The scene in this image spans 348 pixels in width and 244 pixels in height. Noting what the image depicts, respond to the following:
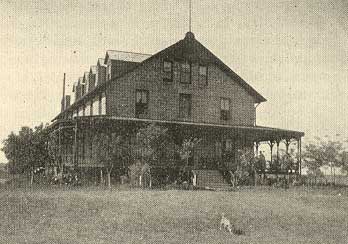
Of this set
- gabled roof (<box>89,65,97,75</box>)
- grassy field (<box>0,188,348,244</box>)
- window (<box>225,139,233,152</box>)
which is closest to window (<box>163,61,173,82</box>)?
window (<box>225,139,233,152</box>)

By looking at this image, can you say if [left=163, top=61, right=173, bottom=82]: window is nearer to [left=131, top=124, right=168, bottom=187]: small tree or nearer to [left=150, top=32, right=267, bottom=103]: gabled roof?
[left=150, top=32, right=267, bottom=103]: gabled roof

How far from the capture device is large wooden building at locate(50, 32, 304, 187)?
25.4 meters

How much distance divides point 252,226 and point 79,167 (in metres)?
12.0

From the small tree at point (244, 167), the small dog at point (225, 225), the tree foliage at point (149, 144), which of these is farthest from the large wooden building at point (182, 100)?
the small dog at point (225, 225)

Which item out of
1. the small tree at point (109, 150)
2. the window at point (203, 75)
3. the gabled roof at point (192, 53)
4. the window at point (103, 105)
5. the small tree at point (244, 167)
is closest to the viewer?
the small tree at point (109, 150)

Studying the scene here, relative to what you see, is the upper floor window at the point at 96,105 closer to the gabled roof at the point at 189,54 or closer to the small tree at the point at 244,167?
the gabled roof at the point at 189,54

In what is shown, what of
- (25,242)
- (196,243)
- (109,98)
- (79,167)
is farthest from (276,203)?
(109,98)

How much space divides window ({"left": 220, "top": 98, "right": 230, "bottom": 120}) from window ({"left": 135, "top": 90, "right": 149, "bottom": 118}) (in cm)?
525

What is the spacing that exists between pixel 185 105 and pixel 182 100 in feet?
1.21

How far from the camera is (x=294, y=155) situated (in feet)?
86.6

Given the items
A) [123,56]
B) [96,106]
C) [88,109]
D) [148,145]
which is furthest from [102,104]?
[148,145]

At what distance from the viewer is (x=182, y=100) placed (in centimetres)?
2772

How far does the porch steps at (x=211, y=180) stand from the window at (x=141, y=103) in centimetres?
487

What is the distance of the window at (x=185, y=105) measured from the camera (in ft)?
90.6
